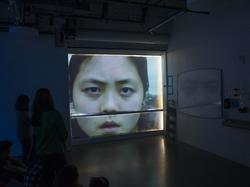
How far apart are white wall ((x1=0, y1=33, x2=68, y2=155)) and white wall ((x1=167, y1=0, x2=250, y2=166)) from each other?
9.50 ft

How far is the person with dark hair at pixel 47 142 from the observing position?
248 cm

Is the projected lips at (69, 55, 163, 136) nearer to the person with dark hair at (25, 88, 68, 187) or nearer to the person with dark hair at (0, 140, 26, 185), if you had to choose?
the person with dark hair at (0, 140, 26, 185)

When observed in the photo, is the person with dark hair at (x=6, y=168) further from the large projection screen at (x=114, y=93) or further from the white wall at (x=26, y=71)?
the large projection screen at (x=114, y=93)

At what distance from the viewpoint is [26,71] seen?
5051 mm

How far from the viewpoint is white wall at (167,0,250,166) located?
13.5 ft

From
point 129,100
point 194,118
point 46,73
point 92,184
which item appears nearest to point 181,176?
point 194,118

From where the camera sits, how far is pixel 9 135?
4.96 metres

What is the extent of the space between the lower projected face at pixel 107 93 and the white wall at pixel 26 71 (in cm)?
71

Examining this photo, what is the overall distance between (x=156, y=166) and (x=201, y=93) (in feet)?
6.43

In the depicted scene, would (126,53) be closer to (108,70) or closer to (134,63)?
(134,63)

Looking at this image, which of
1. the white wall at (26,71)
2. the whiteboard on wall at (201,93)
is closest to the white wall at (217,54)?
the whiteboard on wall at (201,93)

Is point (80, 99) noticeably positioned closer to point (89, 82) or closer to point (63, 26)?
point (89, 82)

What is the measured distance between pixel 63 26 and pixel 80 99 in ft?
6.53

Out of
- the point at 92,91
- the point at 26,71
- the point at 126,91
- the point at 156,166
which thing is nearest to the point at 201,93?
the point at 156,166
